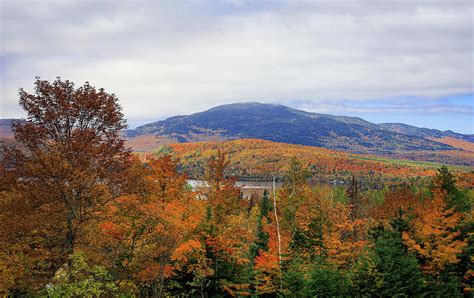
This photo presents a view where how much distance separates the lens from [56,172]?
18.0 meters

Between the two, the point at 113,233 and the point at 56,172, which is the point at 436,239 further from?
the point at 56,172

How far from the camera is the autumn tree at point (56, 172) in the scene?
18109 millimetres

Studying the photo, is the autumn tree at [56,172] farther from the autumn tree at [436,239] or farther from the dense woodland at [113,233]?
the autumn tree at [436,239]

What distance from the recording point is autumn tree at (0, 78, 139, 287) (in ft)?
59.4

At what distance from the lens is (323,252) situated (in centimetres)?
3631

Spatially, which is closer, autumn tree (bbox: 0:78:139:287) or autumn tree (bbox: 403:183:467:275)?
autumn tree (bbox: 0:78:139:287)

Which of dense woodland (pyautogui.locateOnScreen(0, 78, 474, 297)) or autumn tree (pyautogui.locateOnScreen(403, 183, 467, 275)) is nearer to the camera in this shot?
dense woodland (pyautogui.locateOnScreen(0, 78, 474, 297))

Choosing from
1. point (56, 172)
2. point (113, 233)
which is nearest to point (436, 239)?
point (113, 233)

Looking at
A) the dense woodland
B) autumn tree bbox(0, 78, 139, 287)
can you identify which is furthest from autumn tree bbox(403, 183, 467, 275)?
autumn tree bbox(0, 78, 139, 287)

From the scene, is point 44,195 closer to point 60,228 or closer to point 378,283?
point 60,228

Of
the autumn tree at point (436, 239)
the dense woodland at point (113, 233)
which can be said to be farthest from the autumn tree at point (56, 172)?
the autumn tree at point (436, 239)

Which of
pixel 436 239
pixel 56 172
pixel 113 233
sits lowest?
pixel 436 239

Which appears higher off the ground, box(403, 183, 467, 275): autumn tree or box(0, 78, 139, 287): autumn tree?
box(0, 78, 139, 287): autumn tree

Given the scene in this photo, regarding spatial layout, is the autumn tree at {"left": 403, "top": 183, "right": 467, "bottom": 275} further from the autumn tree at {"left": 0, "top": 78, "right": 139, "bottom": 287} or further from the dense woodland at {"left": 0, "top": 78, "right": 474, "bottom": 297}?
the autumn tree at {"left": 0, "top": 78, "right": 139, "bottom": 287}
